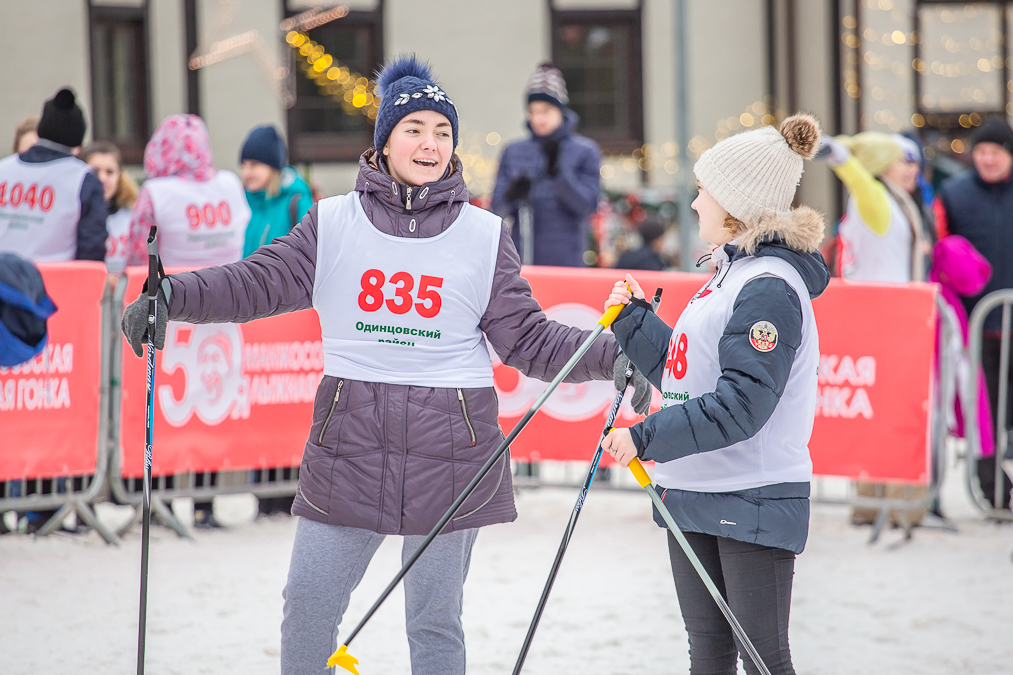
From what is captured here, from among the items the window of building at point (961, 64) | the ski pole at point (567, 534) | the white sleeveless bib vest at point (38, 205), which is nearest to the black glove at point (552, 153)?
the white sleeveless bib vest at point (38, 205)

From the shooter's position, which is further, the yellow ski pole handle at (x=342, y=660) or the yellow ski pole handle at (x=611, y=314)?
the yellow ski pole handle at (x=611, y=314)

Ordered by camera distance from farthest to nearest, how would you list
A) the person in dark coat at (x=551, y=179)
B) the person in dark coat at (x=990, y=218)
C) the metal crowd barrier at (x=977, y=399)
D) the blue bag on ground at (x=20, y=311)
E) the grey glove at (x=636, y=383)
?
the person in dark coat at (x=551, y=179) → the person in dark coat at (x=990, y=218) → the metal crowd barrier at (x=977, y=399) → the blue bag on ground at (x=20, y=311) → the grey glove at (x=636, y=383)

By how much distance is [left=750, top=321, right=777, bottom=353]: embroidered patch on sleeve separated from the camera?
2.51m

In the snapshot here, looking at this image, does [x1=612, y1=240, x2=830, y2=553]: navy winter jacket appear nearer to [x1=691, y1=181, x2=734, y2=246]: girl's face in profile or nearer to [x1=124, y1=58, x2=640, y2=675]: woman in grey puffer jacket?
[x1=691, y1=181, x2=734, y2=246]: girl's face in profile

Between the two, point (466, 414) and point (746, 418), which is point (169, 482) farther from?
point (746, 418)

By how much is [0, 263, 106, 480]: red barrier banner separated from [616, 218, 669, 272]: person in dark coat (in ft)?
13.4

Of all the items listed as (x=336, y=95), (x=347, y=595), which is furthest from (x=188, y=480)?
(x=336, y=95)

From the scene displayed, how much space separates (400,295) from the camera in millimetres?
2762

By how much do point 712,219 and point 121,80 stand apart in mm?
11148

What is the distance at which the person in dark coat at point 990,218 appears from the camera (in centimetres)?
643

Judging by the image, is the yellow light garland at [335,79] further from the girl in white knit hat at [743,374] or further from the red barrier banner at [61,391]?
the girl in white knit hat at [743,374]

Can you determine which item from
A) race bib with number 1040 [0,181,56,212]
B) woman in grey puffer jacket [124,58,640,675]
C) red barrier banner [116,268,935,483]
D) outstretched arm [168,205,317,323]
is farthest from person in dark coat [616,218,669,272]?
outstretched arm [168,205,317,323]

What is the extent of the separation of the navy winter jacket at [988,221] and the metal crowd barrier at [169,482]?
14.0 ft

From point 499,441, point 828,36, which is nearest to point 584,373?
point 499,441
